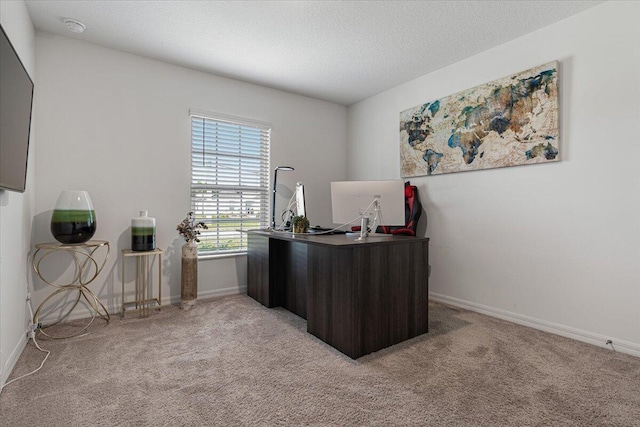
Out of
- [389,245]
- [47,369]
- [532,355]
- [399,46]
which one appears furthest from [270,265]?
[399,46]

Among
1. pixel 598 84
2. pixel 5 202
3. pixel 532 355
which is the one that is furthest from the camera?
pixel 598 84

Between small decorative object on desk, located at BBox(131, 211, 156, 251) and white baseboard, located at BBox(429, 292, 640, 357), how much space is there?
3217mm

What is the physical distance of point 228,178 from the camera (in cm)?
388

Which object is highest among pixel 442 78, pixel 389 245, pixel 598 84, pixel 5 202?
pixel 442 78

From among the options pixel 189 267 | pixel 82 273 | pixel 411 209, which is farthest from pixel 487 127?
pixel 82 273

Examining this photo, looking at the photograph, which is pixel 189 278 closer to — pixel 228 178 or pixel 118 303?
pixel 118 303

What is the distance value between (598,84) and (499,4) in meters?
1.00

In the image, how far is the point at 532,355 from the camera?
2.23 metres

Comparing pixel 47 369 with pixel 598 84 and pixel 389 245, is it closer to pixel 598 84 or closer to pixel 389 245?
pixel 389 245

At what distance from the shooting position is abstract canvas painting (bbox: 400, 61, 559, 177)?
8.94 ft

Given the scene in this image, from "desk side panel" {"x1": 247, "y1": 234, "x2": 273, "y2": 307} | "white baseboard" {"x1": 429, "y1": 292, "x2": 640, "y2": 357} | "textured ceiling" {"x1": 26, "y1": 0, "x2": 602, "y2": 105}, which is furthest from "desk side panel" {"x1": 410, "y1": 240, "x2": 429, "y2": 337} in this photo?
"textured ceiling" {"x1": 26, "y1": 0, "x2": 602, "y2": 105}

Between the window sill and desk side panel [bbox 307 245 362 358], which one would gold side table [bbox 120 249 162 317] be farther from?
desk side panel [bbox 307 245 362 358]

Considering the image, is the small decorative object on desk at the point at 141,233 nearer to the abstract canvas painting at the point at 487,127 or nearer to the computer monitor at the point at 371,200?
the computer monitor at the point at 371,200

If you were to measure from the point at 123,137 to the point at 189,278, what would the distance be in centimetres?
159
